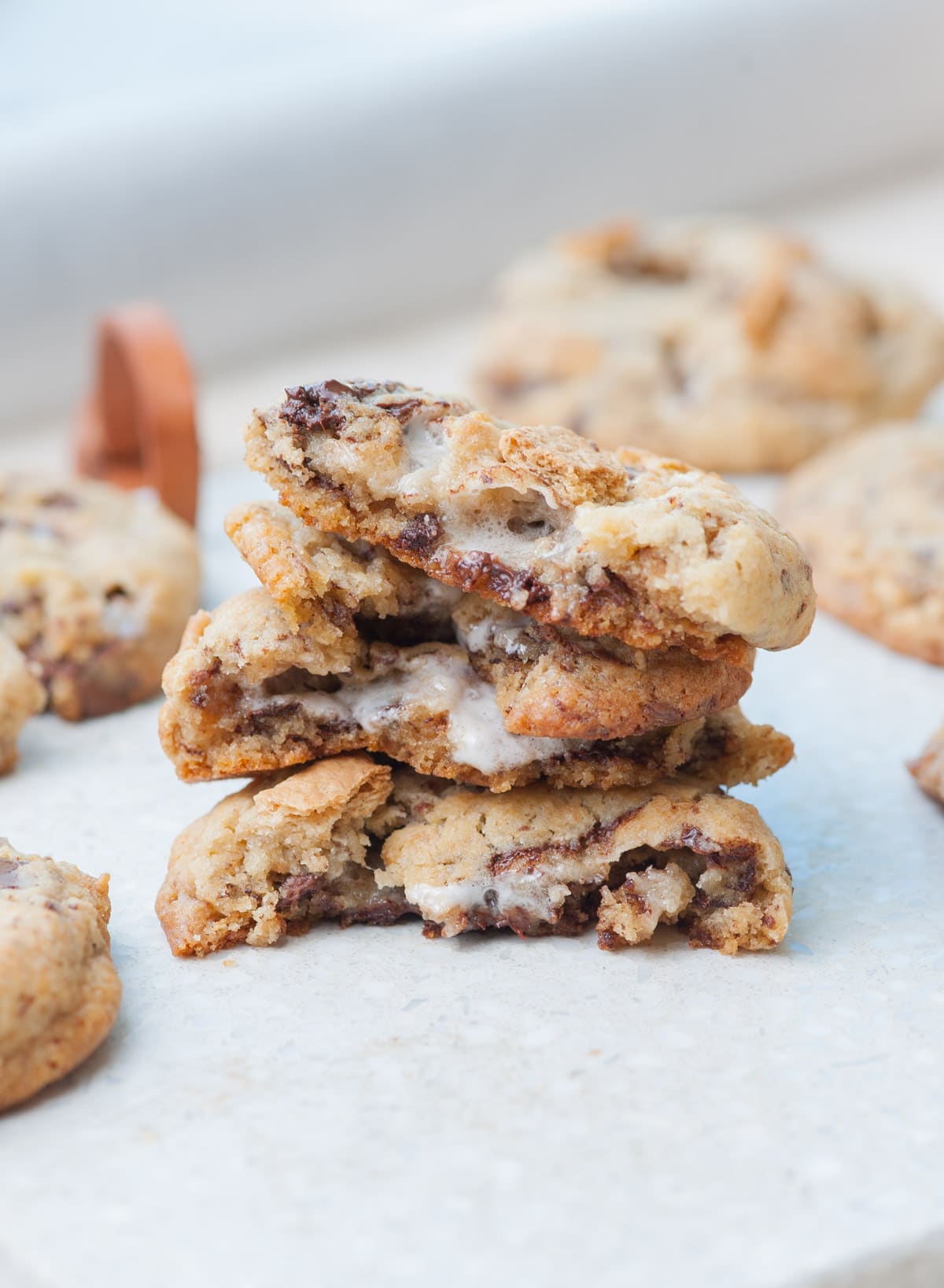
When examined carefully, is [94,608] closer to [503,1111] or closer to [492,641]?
[492,641]

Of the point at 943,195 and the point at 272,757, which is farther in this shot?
the point at 943,195

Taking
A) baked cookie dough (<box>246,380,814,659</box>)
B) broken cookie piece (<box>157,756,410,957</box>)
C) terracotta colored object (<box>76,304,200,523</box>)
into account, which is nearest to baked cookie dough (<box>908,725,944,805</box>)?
baked cookie dough (<box>246,380,814,659</box>)

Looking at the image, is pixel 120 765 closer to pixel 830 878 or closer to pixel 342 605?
pixel 342 605

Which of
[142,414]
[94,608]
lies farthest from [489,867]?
[142,414]

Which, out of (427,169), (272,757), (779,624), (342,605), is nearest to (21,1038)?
(272,757)

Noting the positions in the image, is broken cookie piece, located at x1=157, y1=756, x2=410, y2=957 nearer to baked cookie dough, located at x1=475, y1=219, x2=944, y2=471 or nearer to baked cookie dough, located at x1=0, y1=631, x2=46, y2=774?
baked cookie dough, located at x1=0, y1=631, x2=46, y2=774

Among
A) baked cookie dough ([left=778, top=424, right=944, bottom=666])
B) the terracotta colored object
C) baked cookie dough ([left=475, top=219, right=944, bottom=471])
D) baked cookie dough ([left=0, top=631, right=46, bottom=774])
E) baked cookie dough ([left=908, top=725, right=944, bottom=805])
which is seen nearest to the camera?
baked cookie dough ([left=908, top=725, right=944, bottom=805])
